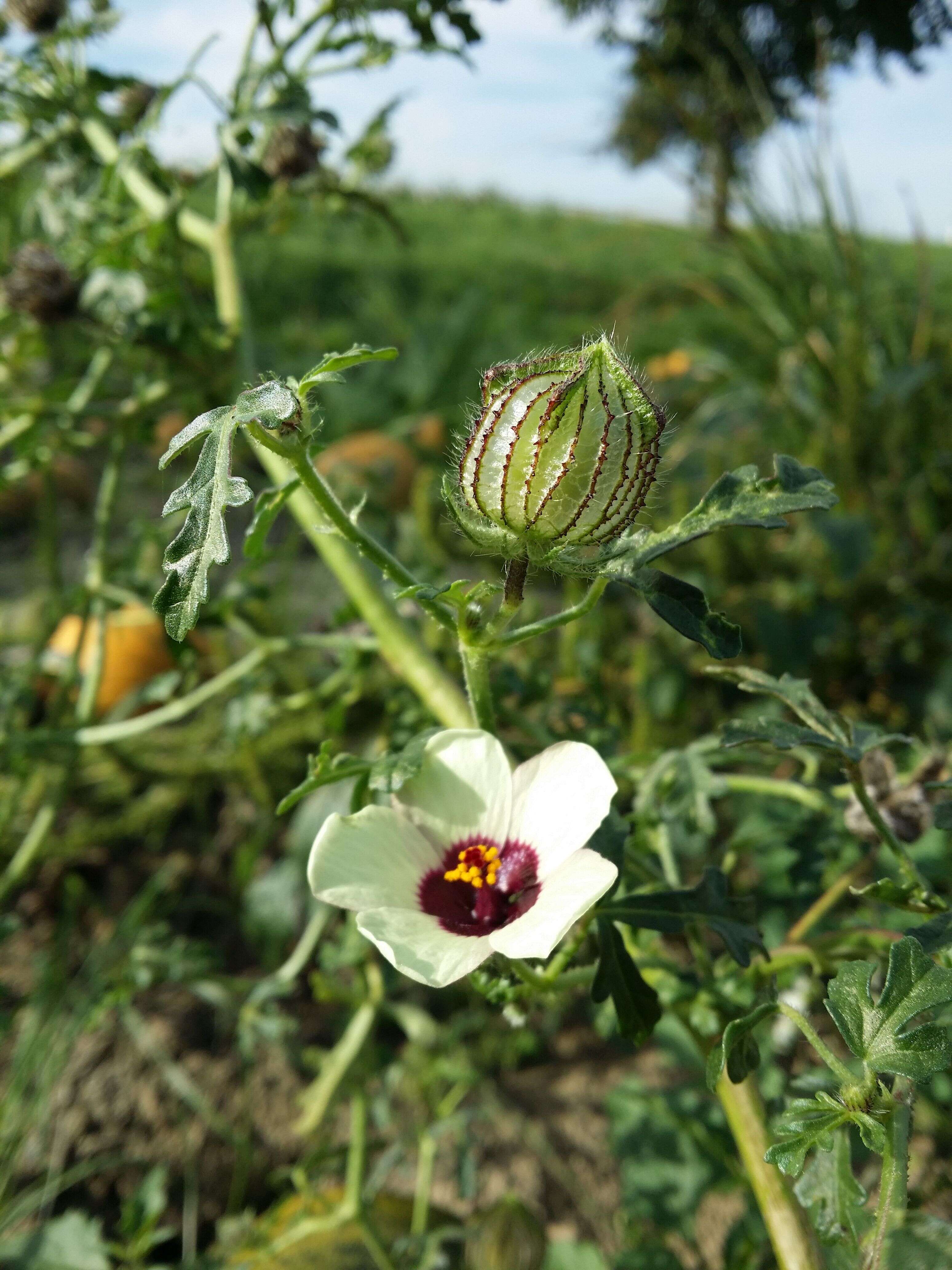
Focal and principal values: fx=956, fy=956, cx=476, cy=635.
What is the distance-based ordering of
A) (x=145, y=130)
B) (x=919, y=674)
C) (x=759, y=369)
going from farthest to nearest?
(x=759, y=369) < (x=919, y=674) < (x=145, y=130)

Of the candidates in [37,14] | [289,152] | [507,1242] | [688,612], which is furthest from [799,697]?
[37,14]

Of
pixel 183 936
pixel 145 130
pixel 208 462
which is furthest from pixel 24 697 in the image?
pixel 208 462

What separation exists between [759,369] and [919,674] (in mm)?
1772

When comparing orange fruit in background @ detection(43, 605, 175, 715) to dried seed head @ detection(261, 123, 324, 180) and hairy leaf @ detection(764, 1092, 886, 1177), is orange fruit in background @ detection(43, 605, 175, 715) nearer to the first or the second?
dried seed head @ detection(261, 123, 324, 180)

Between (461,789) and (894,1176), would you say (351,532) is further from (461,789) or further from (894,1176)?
(894,1176)

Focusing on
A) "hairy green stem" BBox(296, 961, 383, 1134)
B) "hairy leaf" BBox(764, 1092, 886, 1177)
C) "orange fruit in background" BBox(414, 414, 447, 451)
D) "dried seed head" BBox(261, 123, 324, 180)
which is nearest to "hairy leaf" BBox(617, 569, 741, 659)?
"hairy leaf" BBox(764, 1092, 886, 1177)

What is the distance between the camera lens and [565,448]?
50 cm

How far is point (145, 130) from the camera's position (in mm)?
1090

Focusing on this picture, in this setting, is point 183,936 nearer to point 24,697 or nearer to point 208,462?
point 24,697

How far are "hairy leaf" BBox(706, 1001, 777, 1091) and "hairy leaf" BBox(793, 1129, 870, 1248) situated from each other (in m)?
0.06

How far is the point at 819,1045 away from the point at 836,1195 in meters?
0.10

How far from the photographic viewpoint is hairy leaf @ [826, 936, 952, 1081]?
49cm

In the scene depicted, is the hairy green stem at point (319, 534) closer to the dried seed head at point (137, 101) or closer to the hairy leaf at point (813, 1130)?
the dried seed head at point (137, 101)

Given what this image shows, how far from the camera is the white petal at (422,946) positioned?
1.62 feet
